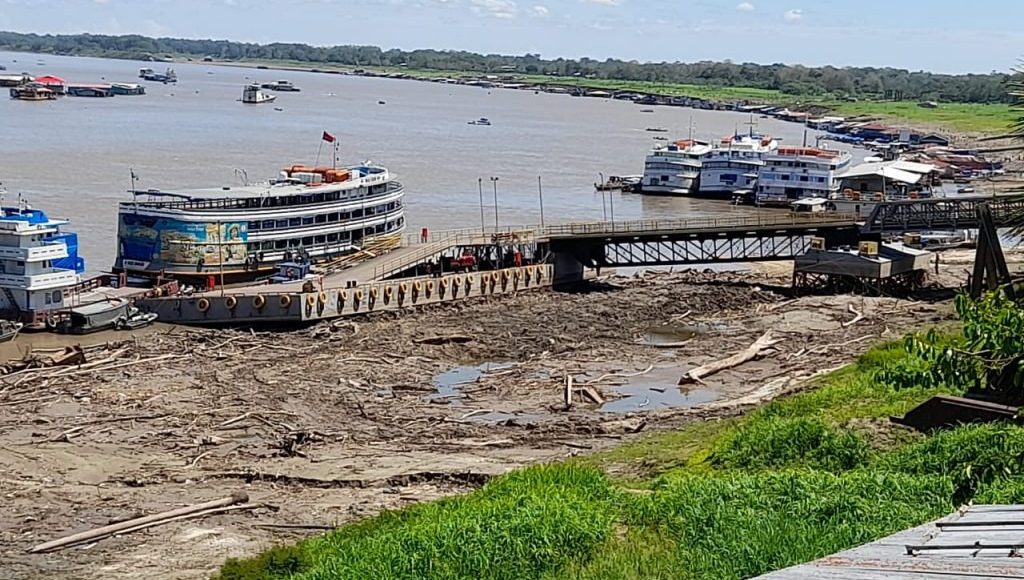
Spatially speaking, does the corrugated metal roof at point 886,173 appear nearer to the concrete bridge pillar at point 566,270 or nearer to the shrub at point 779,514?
the concrete bridge pillar at point 566,270

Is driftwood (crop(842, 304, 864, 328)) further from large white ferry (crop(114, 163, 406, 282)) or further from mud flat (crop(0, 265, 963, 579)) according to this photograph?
large white ferry (crop(114, 163, 406, 282))

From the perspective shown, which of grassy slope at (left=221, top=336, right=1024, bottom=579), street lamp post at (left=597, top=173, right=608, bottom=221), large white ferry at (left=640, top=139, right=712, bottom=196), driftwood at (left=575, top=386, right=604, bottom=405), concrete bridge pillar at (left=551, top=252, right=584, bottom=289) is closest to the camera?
grassy slope at (left=221, top=336, right=1024, bottom=579)

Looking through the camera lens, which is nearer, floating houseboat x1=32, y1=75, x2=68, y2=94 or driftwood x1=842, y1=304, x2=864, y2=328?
driftwood x1=842, y1=304, x2=864, y2=328

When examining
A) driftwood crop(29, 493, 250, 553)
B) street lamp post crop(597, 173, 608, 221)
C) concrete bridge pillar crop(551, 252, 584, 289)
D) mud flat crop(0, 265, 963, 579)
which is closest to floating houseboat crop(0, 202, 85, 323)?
mud flat crop(0, 265, 963, 579)

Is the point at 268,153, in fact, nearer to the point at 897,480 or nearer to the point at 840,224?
the point at 840,224

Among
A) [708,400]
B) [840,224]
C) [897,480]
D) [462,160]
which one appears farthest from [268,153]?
[897,480]

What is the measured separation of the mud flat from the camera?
2325cm

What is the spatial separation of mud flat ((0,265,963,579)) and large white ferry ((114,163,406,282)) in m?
5.86

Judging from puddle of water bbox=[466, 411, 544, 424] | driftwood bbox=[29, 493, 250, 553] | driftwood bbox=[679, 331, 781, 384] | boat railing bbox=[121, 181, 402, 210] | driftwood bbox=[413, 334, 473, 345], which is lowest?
driftwood bbox=[413, 334, 473, 345]

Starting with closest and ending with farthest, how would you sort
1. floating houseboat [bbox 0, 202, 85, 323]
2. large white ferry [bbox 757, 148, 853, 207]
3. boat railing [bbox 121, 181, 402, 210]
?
floating houseboat [bbox 0, 202, 85, 323], boat railing [bbox 121, 181, 402, 210], large white ferry [bbox 757, 148, 853, 207]

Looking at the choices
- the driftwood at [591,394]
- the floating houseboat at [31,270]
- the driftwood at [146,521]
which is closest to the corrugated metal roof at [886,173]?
the driftwood at [591,394]

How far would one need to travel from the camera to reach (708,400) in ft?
115

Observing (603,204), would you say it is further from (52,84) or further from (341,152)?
(52,84)

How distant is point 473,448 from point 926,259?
1169 inches
